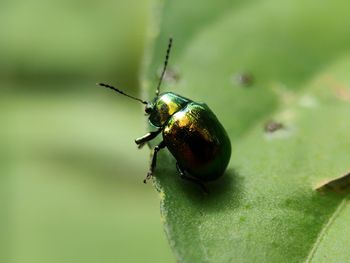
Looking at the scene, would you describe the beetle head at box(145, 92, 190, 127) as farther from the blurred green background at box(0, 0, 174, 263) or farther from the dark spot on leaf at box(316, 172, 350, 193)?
the blurred green background at box(0, 0, 174, 263)

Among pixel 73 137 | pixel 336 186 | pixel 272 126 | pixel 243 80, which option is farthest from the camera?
pixel 73 137

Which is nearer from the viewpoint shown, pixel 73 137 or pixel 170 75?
pixel 170 75

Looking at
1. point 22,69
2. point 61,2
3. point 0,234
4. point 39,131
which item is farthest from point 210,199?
point 61,2

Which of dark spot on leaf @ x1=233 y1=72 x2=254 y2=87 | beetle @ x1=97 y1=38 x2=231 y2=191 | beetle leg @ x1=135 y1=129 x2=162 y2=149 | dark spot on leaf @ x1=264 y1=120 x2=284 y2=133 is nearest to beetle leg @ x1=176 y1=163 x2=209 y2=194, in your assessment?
beetle @ x1=97 y1=38 x2=231 y2=191

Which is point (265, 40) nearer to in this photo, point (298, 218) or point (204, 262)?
point (298, 218)

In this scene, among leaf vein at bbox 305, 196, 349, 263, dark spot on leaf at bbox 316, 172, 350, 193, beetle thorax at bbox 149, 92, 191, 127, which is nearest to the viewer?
leaf vein at bbox 305, 196, 349, 263

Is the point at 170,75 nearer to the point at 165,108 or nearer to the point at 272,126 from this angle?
the point at 165,108

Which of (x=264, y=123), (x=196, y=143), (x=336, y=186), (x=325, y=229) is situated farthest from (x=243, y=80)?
(x=325, y=229)
